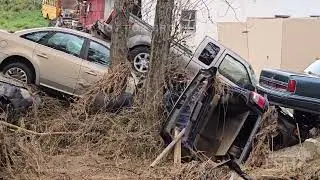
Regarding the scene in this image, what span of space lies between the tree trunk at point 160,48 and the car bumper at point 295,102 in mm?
2636

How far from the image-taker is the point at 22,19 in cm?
4462

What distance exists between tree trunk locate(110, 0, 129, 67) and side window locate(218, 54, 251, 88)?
265cm

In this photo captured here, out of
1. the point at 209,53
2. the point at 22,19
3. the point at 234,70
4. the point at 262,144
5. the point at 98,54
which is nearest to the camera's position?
the point at 262,144

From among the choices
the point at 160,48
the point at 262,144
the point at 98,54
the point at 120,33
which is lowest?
the point at 262,144

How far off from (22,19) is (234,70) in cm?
3416

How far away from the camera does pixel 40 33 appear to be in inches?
475

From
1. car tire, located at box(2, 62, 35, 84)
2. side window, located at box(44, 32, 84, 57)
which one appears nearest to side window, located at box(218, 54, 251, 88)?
side window, located at box(44, 32, 84, 57)

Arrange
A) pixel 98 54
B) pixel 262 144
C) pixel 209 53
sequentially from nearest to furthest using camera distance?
pixel 262 144
pixel 98 54
pixel 209 53

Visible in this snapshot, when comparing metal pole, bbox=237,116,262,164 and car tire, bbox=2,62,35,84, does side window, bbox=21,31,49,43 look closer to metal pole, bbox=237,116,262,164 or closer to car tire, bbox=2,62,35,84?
car tire, bbox=2,62,35,84

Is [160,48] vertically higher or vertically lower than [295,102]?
higher

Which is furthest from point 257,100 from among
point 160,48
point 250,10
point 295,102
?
point 250,10

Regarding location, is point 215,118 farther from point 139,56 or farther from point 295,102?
point 139,56

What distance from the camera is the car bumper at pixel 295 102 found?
34.8 ft

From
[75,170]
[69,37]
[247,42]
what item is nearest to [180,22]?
[69,37]
